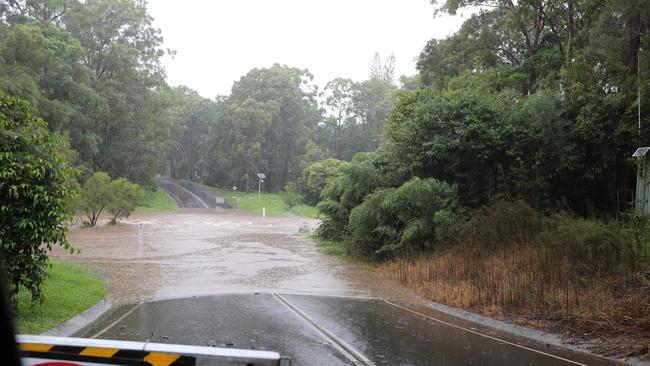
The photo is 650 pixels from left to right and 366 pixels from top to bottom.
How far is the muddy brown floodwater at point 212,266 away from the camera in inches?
607

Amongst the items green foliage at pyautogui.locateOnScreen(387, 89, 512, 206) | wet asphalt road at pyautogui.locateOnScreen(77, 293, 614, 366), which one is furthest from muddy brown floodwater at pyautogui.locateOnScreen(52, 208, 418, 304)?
green foliage at pyautogui.locateOnScreen(387, 89, 512, 206)

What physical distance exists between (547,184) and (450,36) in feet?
51.0

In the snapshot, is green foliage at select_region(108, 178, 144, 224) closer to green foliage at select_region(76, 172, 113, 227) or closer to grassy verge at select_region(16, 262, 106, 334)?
green foliage at select_region(76, 172, 113, 227)

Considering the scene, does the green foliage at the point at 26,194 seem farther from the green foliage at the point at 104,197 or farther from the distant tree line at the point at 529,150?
the green foliage at the point at 104,197

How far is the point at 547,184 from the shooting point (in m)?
20.1

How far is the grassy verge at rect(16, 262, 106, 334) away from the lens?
9.71 m

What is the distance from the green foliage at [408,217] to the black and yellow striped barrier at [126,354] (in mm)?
15552

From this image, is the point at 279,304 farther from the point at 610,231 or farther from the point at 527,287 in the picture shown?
the point at 610,231

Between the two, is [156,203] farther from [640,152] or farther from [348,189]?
[640,152]

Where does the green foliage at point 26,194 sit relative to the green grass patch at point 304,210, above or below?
above

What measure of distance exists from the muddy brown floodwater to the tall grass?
5.04ft

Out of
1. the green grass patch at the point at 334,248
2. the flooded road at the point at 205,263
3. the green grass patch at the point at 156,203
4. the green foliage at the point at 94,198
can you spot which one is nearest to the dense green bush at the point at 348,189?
the green grass patch at the point at 334,248

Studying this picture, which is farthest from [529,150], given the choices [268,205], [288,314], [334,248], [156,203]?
[156,203]

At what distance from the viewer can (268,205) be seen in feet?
228
